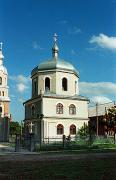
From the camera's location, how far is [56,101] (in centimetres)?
5156

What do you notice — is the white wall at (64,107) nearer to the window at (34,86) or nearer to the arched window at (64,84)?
the arched window at (64,84)

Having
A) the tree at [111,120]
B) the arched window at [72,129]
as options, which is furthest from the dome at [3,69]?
the tree at [111,120]

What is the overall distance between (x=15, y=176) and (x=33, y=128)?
40.1 metres

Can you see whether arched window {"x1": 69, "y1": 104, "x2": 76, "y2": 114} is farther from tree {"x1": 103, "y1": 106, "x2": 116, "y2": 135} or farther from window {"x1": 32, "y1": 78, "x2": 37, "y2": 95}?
tree {"x1": 103, "y1": 106, "x2": 116, "y2": 135}

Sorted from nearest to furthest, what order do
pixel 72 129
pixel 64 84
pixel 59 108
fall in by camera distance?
pixel 59 108 < pixel 72 129 < pixel 64 84

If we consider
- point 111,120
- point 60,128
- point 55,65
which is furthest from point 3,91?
point 111,120

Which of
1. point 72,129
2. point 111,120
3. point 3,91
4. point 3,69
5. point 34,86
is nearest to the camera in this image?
point 111,120

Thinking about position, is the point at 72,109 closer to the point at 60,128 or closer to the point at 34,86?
the point at 60,128

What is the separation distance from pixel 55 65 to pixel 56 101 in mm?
5408

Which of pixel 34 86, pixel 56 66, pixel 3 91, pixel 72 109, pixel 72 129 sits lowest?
pixel 72 129

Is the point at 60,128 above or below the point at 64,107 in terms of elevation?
below

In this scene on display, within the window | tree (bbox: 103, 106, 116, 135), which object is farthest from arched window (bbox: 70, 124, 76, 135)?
the window

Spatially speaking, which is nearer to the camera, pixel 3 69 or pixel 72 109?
pixel 72 109

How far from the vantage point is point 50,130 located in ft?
165
